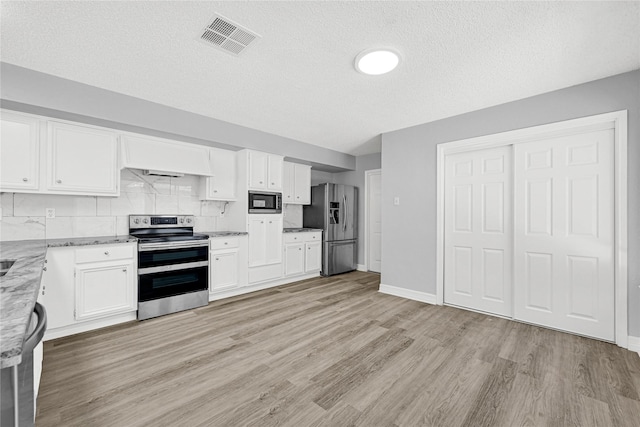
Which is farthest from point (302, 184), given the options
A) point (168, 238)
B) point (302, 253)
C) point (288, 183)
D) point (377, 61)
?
point (377, 61)

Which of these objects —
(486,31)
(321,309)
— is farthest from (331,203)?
A: (486,31)

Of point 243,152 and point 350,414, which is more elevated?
point 243,152

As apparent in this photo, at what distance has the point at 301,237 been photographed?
4.88 metres

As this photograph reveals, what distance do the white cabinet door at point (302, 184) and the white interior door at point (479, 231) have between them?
101 inches

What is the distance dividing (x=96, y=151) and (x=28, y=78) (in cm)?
76

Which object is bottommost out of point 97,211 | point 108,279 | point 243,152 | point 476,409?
point 476,409

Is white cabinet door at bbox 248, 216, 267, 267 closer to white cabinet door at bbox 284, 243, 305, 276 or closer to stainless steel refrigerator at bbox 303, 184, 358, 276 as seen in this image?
white cabinet door at bbox 284, 243, 305, 276

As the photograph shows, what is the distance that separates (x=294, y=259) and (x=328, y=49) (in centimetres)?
339

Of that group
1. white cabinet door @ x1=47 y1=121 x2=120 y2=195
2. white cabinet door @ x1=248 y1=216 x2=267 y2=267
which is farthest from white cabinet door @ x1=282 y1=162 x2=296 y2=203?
white cabinet door @ x1=47 y1=121 x2=120 y2=195

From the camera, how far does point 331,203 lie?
5.27m

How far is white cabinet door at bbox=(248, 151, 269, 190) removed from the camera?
4.11 metres

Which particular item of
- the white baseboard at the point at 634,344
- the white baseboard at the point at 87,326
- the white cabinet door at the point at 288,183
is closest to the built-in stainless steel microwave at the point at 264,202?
the white cabinet door at the point at 288,183

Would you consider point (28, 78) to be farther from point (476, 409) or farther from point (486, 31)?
point (476, 409)

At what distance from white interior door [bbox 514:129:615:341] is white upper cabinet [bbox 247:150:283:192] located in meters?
3.21
